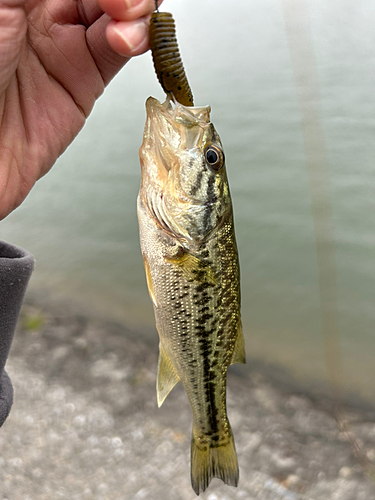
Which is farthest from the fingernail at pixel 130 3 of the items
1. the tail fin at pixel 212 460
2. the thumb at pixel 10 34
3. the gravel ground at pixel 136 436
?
the gravel ground at pixel 136 436

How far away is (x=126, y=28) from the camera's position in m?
1.24

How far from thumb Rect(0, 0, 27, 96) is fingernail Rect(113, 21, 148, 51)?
1.36 ft

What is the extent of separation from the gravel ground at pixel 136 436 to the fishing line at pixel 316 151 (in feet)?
0.67

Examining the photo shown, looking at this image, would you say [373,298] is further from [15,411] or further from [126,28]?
[126,28]

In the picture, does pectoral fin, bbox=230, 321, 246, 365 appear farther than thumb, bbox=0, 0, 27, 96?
Yes

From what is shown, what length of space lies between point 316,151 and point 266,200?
9.21 ft

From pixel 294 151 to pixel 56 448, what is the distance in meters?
4.77

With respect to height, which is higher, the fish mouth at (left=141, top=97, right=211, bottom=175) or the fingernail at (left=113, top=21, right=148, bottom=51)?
the fingernail at (left=113, top=21, right=148, bottom=51)

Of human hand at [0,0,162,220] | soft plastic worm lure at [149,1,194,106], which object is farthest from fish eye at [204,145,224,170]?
human hand at [0,0,162,220]

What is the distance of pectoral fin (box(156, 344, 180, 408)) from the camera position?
5.42ft

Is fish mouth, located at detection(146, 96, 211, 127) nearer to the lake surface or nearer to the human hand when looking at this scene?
the human hand

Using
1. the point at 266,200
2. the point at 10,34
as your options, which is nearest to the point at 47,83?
the point at 10,34

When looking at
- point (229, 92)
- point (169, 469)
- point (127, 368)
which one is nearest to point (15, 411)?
point (127, 368)

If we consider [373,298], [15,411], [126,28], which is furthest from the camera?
[373,298]
